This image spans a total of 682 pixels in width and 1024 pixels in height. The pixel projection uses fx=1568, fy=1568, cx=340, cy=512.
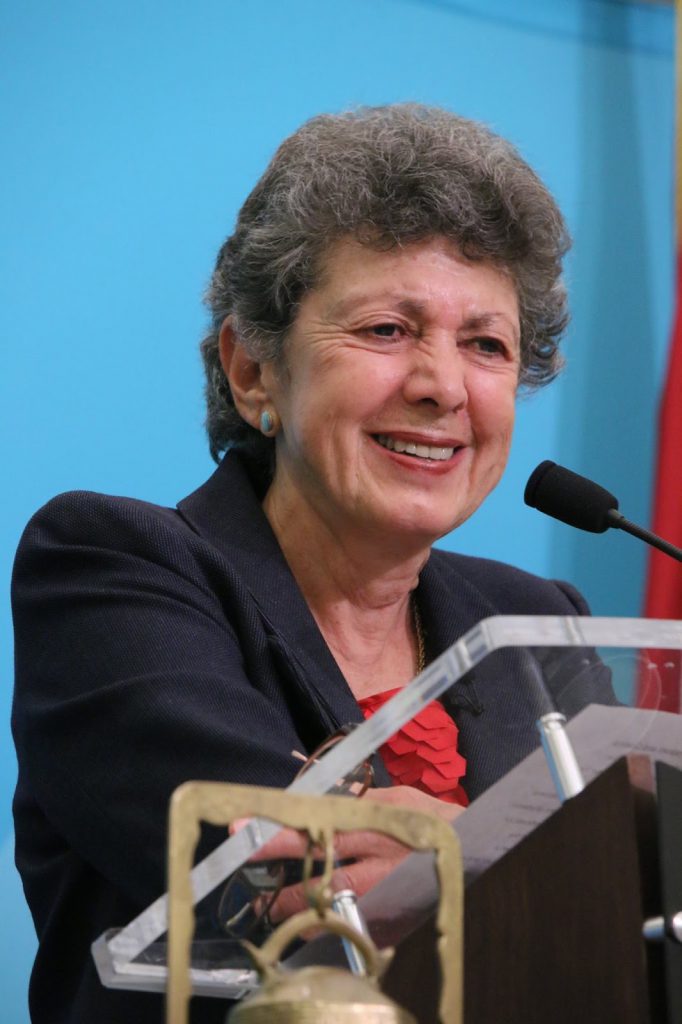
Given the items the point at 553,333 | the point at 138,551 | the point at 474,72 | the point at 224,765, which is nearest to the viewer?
the point at 224,765

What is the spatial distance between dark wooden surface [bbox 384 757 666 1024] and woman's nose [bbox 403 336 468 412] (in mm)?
1011

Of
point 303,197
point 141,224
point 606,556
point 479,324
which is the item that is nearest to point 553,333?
point 479,324

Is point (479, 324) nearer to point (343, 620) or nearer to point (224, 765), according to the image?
point (343, 620)

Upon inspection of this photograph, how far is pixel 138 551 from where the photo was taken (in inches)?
66.5

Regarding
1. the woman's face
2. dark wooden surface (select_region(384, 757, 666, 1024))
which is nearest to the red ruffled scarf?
dark wooden surface (select_region(384, 757, 666, 1024))

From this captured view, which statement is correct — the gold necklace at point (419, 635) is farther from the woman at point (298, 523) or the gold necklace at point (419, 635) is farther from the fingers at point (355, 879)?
the fingers at point (355, 879)

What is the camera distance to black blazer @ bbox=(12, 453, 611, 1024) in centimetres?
142

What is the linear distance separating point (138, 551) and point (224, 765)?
38 cm

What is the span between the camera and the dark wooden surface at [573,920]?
3.05ft

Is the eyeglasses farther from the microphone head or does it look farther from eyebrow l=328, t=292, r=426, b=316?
eyebrow l=328, t=292, r=426, b=316

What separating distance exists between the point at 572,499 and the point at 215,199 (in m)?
1.29

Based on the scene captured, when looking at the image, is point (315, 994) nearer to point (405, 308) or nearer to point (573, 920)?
point (573, 920)

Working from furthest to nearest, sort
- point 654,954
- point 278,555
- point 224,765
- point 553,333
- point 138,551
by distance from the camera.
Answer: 1. point 553,333
2. point 278,555
3. point 138,551
4. point 224,765
5. point 654,954

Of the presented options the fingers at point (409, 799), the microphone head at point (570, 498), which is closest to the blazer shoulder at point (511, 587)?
the microphone head at point (570, 498)
